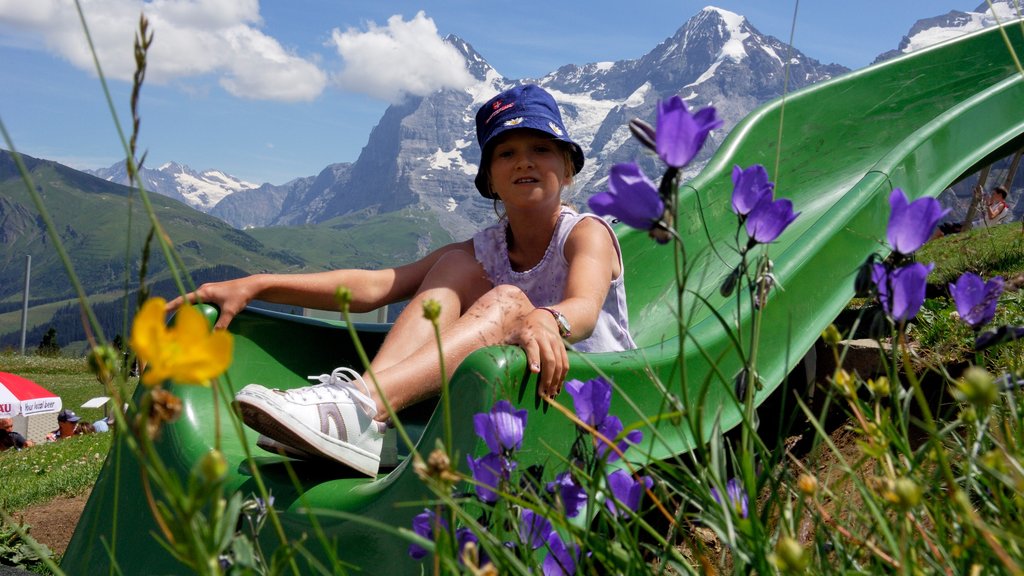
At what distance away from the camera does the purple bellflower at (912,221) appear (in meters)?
0.81

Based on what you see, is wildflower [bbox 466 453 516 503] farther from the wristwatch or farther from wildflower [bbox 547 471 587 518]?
the wristwatch

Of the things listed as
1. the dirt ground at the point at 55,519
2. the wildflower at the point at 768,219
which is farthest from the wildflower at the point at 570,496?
the dirt ground at the point at 55,519

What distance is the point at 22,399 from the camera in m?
12.1

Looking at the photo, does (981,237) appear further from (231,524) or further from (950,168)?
(231,524)

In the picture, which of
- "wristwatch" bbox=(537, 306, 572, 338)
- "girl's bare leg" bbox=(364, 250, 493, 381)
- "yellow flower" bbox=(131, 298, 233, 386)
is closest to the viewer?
"yellow flower" bbox=(131, 298, 233, 386)

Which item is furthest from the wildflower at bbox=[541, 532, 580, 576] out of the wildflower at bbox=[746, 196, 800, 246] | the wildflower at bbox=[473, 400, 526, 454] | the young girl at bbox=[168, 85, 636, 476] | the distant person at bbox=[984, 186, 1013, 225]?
the distant person at bbox=[984, 186, 1013, 225]

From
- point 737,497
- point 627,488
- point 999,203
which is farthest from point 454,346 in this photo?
point 999,203

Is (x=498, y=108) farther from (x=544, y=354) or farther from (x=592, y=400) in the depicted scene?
(x=592, y=400)

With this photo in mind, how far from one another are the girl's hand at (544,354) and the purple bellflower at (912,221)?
947mm

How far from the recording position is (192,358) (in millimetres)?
382

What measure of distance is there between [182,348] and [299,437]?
1.71 meters

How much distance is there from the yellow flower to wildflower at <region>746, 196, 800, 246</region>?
59 cm

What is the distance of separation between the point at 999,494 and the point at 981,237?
18.7ft

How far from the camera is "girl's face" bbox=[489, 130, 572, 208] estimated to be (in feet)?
9.99
